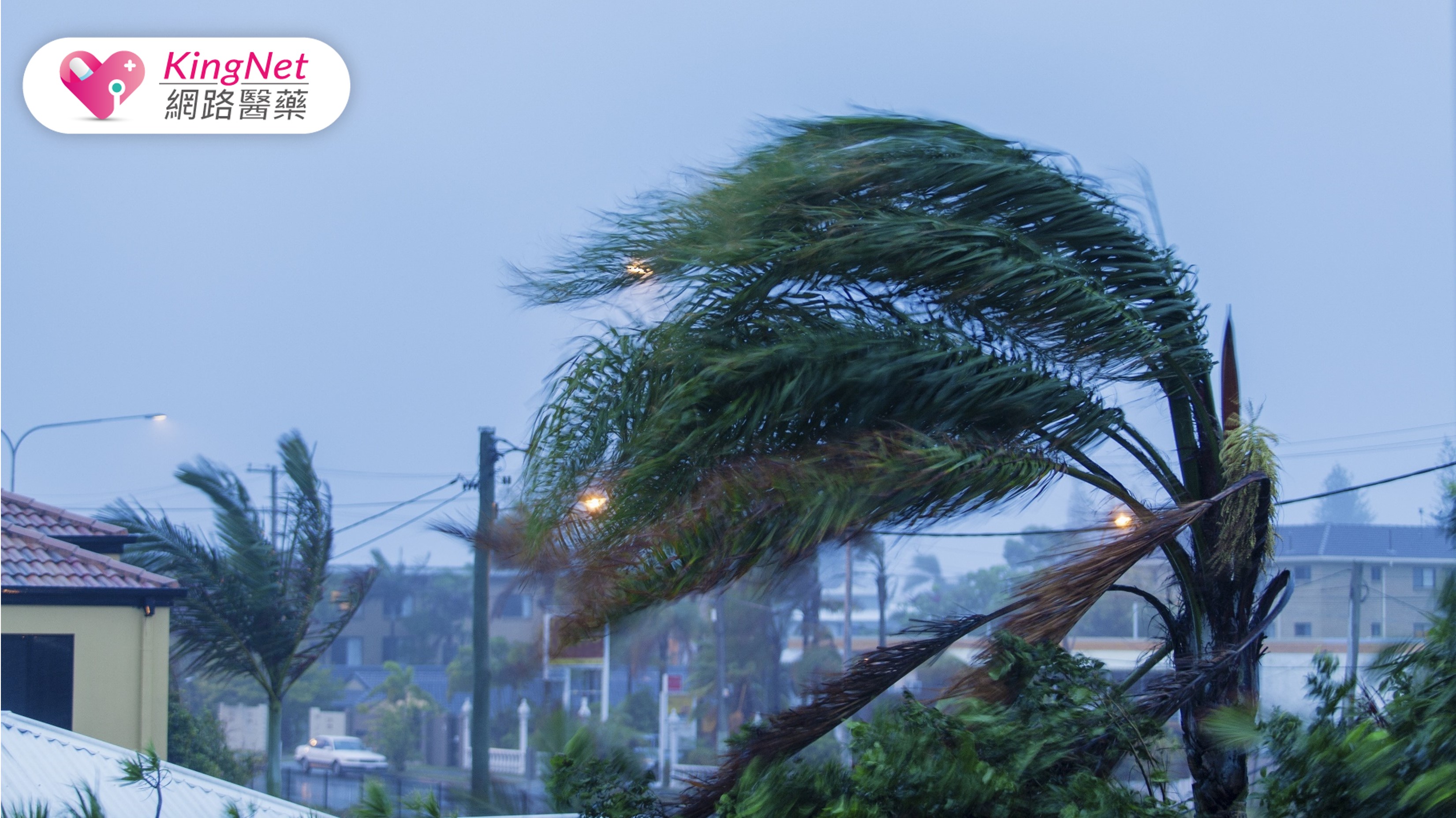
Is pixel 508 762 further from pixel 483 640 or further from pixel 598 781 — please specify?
pixel 598 781

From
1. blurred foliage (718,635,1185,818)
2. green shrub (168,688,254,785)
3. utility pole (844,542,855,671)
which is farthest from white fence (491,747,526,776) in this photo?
blurred foliage (718,635,1185,818)

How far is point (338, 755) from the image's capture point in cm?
1476

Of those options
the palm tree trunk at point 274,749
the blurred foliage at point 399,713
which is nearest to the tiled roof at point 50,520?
the palm tree trunk at point 274,749

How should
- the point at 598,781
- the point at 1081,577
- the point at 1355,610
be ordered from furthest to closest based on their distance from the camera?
the point at 1355,610 → the point at 598,781 → the point at 1081,577

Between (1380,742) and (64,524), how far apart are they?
9.43 meters

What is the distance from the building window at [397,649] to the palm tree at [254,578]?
8.63 meters

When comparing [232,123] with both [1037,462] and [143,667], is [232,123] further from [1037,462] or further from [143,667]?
[1037,462]

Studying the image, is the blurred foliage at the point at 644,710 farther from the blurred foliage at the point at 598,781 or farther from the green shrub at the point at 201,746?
the blurred foliage at the point at 598,781

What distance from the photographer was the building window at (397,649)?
19391 millimetres

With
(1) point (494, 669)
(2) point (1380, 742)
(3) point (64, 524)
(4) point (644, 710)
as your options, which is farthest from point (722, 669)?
(2) point (1380, 742)

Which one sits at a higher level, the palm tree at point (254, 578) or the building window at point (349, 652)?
A: the palm tree at point (254, 578)

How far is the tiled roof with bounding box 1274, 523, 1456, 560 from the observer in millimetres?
11414

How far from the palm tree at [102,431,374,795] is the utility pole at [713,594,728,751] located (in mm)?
8975

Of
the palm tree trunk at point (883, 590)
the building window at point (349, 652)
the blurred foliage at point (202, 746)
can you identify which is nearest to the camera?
the blurred foliage at point (202, 746)
